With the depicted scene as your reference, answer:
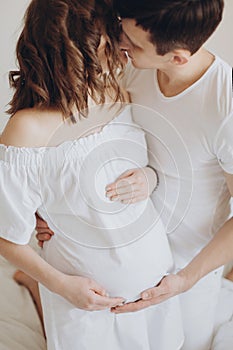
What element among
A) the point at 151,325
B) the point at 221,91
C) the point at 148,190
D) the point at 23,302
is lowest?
the point at 23,302

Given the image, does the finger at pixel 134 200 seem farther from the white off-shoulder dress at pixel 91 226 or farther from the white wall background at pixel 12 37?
the white wall background at pixel 12 37

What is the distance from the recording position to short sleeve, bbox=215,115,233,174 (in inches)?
34.1

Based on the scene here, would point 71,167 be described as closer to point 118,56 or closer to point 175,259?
point 118,56

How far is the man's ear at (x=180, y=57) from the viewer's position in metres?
0.82

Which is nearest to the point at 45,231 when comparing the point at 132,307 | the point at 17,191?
the point at 17,191

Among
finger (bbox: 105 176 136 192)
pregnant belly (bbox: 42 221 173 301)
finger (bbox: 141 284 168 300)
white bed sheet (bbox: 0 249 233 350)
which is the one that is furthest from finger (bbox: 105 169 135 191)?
white bed sheet (bbox: 0 249 233 350)

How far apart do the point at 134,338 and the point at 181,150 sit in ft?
1.33

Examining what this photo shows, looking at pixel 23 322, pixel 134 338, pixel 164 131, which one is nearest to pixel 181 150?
pixel 164 131

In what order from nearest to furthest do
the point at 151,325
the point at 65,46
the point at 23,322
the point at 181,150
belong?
the point at 65,46
the point at 181,150
the point at 151,325
the point at 23,322

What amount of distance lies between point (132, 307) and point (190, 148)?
34 centimetres

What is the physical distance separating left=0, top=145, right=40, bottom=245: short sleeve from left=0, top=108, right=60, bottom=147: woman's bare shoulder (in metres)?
0.02

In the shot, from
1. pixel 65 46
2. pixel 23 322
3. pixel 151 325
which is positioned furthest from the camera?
pixel 23 322

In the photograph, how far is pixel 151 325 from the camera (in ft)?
3.68

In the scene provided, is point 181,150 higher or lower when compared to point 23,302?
higher
